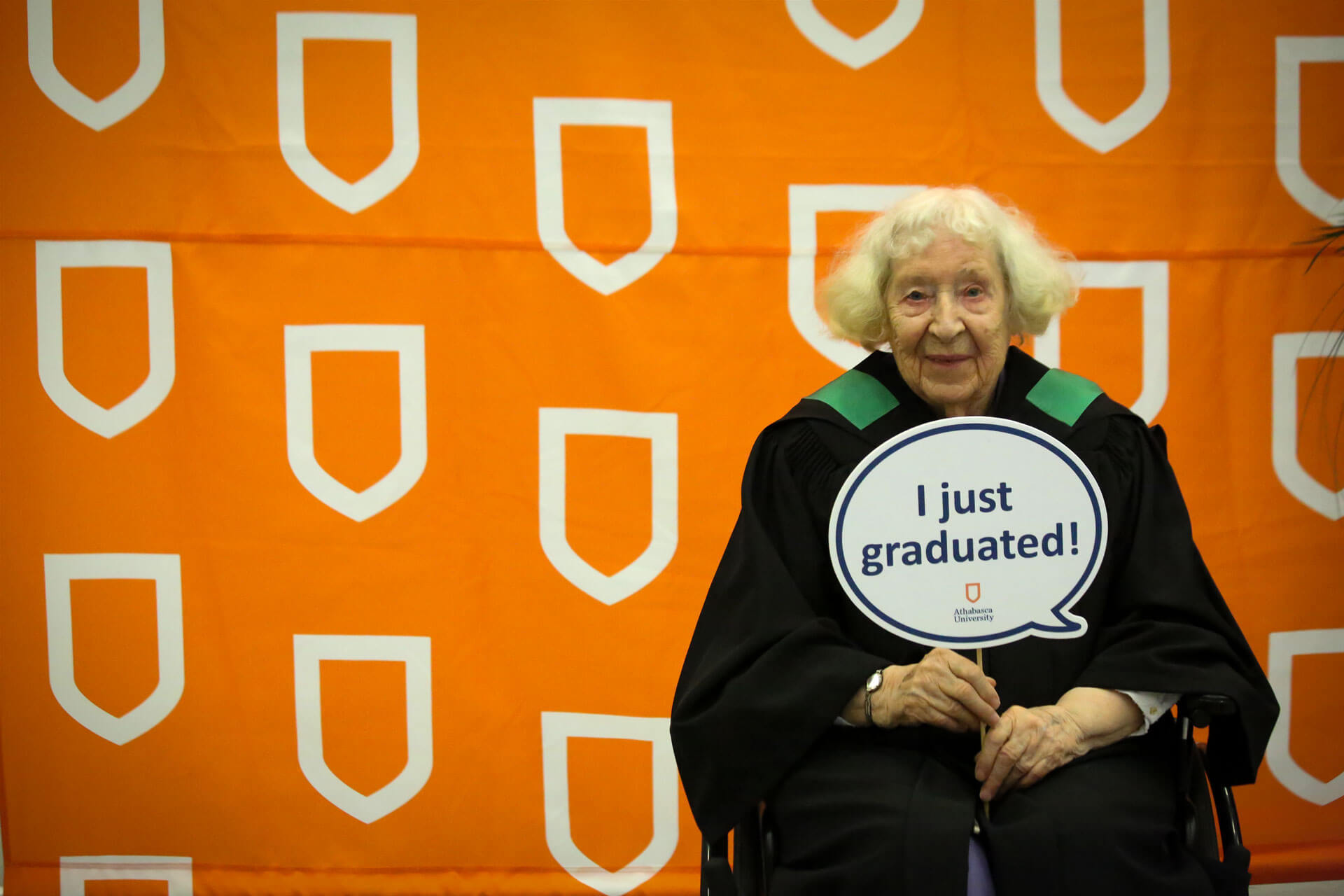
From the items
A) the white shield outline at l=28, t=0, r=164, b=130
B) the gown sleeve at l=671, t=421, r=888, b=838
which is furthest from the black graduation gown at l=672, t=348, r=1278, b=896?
the white shield outline at l=28, t=0, r=164, b=130

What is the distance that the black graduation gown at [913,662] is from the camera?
54.8 inches

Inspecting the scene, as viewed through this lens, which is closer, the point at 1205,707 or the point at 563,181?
the point at 1205,707

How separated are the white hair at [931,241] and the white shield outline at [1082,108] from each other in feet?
2.95

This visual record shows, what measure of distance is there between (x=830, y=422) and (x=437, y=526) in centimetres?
124

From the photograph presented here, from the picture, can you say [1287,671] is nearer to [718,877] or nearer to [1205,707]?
[1205,707]

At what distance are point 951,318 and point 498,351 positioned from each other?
1.28 meters

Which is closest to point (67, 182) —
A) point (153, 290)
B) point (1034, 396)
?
point (153, 290)

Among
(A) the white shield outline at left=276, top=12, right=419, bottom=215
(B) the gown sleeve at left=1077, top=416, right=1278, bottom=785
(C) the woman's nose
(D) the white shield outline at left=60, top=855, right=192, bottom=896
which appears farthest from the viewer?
(D) the white shield outline at left=60, top=855, right=192, bottom=896

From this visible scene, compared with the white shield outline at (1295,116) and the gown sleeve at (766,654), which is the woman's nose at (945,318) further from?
the white shield outline at (1295,116)

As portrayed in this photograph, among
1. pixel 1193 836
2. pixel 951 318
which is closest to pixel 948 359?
pixel 951 318

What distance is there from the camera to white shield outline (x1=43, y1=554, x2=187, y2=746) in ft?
8.47

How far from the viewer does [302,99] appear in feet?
8.29

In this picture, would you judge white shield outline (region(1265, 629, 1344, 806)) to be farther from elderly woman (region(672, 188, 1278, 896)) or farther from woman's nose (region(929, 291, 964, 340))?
woman's nose (region(929, 291, 964, 340))

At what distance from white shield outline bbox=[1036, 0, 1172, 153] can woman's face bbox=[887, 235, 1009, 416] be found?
1.10 m
